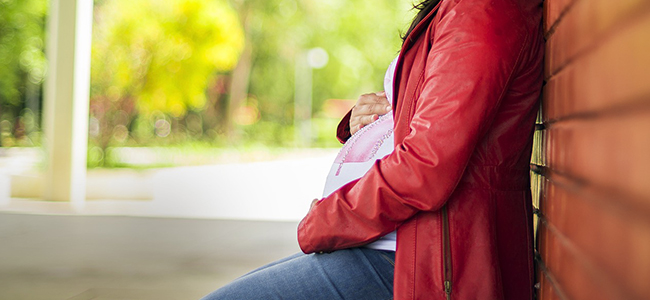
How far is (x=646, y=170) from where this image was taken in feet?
2.86

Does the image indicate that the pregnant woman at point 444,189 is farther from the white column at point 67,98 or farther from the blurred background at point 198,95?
the white column at point 67,98

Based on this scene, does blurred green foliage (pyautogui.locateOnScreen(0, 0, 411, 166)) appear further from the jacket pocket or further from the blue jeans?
the jacket pocket

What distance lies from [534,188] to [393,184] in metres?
0.84

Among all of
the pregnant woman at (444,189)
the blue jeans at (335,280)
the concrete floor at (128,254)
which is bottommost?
the concrete floor at (128,254)

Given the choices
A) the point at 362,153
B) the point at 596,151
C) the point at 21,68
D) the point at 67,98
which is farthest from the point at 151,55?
the point at 596,151

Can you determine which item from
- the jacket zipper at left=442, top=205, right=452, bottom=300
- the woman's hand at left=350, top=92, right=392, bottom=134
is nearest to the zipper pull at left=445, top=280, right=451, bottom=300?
the jacket zipper at left=442, top=205, right=452, bottom=300

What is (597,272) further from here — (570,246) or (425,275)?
(425,275)

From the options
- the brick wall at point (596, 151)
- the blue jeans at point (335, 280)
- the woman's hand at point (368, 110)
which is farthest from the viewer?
the woman's hand at point (368, 110)

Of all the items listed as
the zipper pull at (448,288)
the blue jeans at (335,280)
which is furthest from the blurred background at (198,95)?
the zipper pull at (448,288)

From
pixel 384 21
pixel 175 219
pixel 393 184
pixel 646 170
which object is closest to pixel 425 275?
pixel 393 184

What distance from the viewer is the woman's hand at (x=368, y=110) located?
210 centimetres

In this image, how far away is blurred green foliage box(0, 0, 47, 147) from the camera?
20.1 meters

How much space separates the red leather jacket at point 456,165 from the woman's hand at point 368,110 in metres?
0.41

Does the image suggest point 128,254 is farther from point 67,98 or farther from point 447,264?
A: point 447,264
